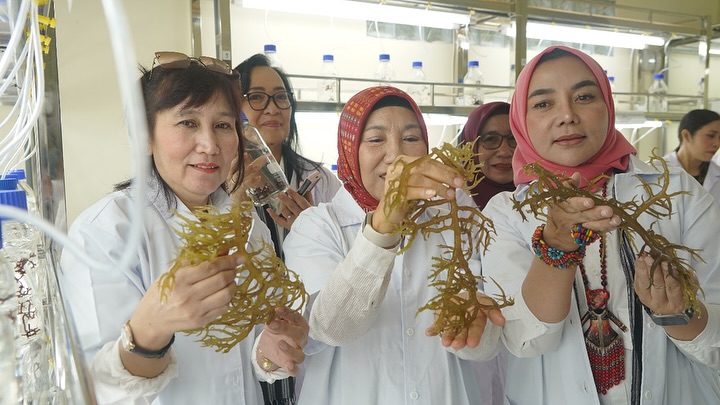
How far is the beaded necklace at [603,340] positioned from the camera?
3.56 feet

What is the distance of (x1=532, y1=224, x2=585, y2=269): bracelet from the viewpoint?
94 cm

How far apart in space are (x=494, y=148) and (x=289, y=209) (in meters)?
0.72

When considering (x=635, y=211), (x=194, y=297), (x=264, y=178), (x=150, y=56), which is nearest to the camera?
(x=194, y=297)

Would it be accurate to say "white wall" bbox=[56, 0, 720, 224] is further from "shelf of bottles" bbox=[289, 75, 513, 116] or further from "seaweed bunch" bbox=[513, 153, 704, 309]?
"seaweed bunch" bbox=[513, 153, 704, 309]

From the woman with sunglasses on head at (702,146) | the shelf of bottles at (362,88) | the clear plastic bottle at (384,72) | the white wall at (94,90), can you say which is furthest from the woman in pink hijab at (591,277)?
the woman with sunglasses on head at (702,146)

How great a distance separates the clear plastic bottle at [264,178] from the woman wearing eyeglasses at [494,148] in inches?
25.7

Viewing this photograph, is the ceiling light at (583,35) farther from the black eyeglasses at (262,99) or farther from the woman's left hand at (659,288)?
the woman's left hand at (659,288)

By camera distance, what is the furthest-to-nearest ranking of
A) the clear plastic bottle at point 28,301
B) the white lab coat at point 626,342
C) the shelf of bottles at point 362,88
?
the shelf of bottles at point 362,88, the white lab coat at point 626,342, the clear plastic bottle at point 28,301

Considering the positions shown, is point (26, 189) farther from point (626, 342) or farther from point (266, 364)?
point (626, 342)

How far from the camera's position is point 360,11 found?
261cm

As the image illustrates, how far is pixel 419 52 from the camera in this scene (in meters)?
3.19

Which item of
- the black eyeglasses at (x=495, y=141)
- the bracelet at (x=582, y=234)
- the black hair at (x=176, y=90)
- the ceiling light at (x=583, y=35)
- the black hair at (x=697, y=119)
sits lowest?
the bracelet at (x=582, y=234)

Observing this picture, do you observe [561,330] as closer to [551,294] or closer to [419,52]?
[551,294]

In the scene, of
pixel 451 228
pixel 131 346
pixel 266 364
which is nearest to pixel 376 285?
pixel 451 228
